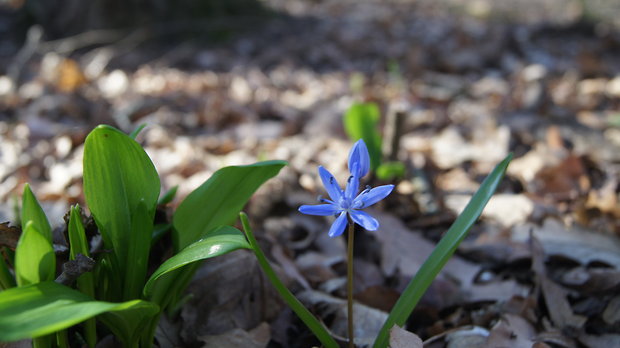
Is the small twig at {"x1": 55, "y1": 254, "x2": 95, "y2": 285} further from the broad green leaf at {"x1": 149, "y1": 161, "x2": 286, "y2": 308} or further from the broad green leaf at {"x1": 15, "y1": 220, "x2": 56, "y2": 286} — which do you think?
the broad green leaf at {"x1": 149, "y1": 161, "x2": 286, "y2": 308}

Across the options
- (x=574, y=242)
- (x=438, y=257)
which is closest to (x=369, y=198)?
(x=438, y=257)

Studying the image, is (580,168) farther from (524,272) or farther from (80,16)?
(80,16)

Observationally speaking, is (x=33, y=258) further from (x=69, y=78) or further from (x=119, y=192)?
(x=69, y=78)

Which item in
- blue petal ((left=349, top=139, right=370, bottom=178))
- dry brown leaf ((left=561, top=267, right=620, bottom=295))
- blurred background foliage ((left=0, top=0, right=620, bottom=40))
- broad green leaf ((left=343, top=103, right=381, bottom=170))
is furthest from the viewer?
blurred background foliage ((left=0, top=0, right=620, bottom=40))

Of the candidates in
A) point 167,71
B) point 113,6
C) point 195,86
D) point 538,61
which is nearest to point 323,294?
point 195,86

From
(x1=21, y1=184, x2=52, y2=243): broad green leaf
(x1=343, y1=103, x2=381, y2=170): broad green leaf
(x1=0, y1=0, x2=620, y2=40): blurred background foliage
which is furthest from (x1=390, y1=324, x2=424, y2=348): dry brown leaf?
(x1=0, y1=0, x2=620, y2=40): blurred background foliage

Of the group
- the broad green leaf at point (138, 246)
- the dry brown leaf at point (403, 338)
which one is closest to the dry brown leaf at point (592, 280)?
the dry brown leaf at point (403, 338)

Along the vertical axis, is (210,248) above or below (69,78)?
above
